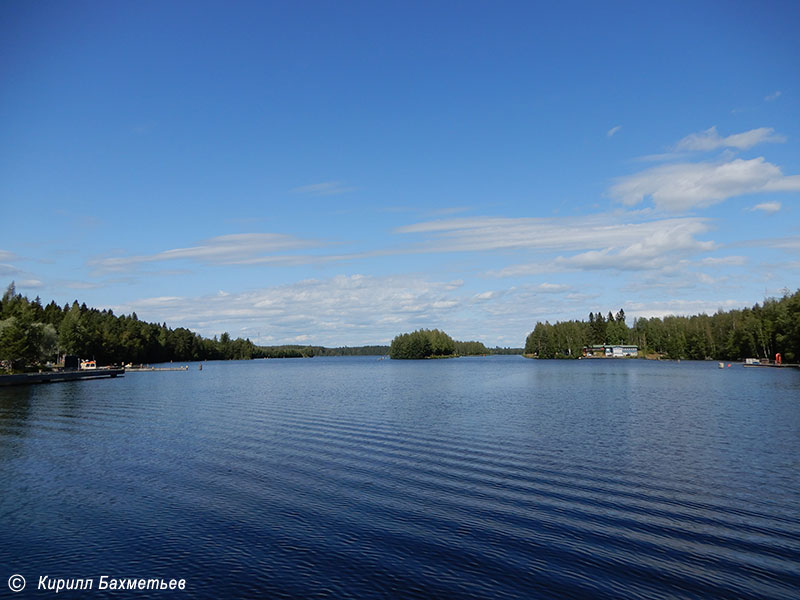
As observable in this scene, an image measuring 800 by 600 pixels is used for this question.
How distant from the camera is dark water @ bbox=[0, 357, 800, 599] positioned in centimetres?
1248

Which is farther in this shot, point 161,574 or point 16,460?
point 16,460

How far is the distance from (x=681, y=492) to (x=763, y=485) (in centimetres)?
342

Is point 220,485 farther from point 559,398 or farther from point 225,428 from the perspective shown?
point 559,398

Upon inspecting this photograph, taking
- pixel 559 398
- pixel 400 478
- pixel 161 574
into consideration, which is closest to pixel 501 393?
pixel 559 398

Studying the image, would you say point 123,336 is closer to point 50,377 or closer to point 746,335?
point 50,377

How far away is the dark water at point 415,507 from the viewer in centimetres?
1248

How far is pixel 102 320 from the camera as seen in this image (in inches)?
6590

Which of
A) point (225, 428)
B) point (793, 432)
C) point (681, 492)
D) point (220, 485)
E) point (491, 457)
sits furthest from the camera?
point (225, 428)
